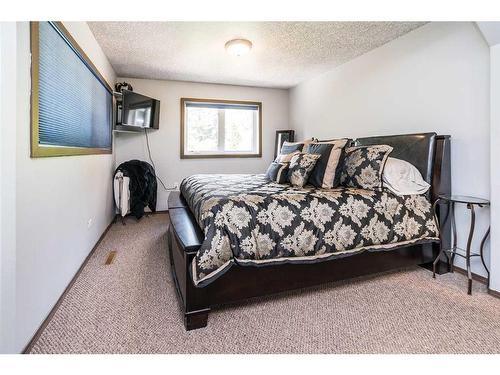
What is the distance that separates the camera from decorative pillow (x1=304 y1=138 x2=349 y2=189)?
2.29 m

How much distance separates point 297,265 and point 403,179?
127cm

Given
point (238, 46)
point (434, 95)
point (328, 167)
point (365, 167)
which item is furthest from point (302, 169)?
point (238, 46)

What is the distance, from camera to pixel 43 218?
4.87 feet

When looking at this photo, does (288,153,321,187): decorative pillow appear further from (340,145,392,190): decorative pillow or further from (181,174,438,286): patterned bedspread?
(181,174,438,286): patterned bedspread

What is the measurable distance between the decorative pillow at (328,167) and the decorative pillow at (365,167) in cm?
13

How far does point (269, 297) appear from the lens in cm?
184

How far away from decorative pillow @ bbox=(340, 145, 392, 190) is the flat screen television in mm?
3034

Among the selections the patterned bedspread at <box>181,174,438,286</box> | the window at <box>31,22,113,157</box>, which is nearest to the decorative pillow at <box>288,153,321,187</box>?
the patterned bedspread at <box>181,174,438,286</box>

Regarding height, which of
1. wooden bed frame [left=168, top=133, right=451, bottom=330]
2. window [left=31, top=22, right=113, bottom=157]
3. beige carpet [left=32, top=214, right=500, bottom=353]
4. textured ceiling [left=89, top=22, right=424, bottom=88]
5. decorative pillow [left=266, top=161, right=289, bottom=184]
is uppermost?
textured ceiling [left=89, top=22, right=424, bottom=88]

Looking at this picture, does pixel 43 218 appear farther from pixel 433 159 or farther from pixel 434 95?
pixel 434 95

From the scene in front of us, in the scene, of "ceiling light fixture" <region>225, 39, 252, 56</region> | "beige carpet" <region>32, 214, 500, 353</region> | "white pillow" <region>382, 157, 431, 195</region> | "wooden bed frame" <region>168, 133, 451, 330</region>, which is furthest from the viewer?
"ceiling light fixture" <region>225, 39, 252, 56</region>

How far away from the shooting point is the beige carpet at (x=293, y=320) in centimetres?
136
